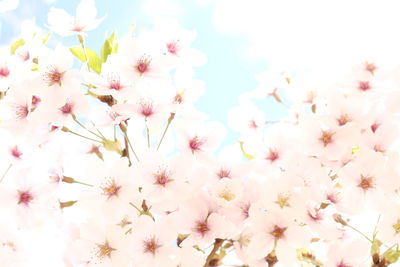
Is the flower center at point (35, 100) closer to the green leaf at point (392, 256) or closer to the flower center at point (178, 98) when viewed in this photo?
the flower center at point (178, 98)

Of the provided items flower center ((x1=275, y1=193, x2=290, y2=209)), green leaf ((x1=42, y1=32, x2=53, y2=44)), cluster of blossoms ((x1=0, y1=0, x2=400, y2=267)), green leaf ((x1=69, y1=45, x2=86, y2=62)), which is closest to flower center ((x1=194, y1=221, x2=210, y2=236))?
cluster of blossoms ((x1=0, y1=0, x2=400, y2=267))

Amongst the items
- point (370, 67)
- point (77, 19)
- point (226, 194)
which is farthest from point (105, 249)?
point (370, 67)

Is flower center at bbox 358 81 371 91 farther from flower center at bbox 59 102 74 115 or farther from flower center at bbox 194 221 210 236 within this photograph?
flower center at bbox 59 102 74 115

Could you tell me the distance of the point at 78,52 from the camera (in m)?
0.94

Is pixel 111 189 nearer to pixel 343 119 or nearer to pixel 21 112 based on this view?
pixel 21 112

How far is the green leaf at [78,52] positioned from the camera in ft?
3.08

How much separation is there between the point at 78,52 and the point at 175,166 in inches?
10.2

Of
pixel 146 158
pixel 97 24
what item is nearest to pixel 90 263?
pixel 146 158

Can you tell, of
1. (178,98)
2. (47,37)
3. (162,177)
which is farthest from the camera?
(47,37)

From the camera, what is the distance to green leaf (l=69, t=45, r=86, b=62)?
938 mm

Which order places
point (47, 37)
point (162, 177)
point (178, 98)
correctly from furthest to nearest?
point (47, 37) < point (178, 98) < point (162, 177)

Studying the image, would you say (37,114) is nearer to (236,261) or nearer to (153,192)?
(153,192)

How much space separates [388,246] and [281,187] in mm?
219

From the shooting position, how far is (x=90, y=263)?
0.87 meters
